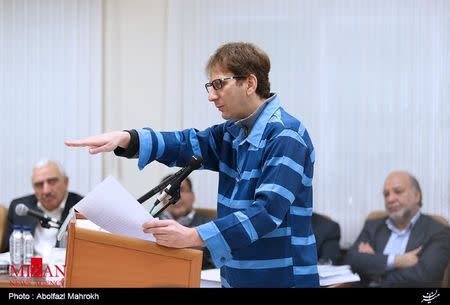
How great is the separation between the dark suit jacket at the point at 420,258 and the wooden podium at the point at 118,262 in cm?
291

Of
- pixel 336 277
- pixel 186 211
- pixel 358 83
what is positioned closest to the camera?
pixel 336 277

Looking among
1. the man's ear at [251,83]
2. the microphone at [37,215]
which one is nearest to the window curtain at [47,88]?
the microphone at [37,215]

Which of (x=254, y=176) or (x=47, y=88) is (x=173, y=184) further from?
(x=47, y=88)

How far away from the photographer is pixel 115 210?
5.92ft

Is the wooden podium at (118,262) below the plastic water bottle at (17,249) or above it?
above

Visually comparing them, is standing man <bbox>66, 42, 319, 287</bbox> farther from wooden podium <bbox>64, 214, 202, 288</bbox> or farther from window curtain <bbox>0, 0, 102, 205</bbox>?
window curtain <bbox>0, 0, 102, 205</bbox>

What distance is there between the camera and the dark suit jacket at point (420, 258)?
446 centimetres

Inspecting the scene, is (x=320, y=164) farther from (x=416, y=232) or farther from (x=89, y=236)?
(x=89, y=236)

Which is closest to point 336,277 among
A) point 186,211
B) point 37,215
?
point 37,215

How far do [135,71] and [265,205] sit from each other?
3767 mm

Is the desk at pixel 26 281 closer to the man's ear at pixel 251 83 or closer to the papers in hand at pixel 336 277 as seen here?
the man's ear at pixel 251 83

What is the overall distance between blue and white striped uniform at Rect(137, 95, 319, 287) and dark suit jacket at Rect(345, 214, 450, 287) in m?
2.53

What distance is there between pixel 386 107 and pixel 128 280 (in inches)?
148

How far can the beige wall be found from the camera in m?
5.46
